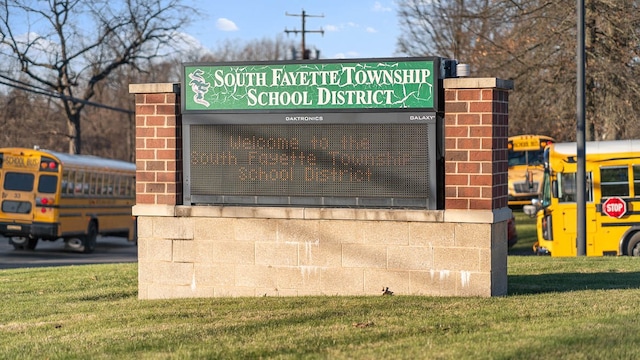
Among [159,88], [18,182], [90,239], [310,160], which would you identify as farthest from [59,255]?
[310,160]

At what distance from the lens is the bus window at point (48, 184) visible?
1081 inches

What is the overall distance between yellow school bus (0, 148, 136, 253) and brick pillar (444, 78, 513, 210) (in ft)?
60.5

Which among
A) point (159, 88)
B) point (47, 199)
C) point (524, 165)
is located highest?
point (159, 88)

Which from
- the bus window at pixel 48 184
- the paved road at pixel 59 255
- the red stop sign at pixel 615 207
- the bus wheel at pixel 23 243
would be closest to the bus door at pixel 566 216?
the red stop sign at pixel 615 207

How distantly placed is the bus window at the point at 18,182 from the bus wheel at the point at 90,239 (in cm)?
256

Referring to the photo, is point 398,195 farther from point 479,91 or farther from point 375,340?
point 375,340

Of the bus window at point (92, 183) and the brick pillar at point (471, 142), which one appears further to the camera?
the bus window at point (92, 183)

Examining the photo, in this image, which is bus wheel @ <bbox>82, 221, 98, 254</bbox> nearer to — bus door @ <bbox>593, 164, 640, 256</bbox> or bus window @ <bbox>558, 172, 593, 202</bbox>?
bus window @ <bbox>558, 172, 593, 202</bbox>

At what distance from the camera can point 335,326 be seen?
8.93m

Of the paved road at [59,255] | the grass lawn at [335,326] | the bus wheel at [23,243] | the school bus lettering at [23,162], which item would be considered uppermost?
the school bus lettering at [23,162]

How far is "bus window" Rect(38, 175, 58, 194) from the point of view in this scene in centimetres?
2747

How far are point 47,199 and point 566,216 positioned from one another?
13.7 metres

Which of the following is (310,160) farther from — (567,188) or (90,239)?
(90,239)

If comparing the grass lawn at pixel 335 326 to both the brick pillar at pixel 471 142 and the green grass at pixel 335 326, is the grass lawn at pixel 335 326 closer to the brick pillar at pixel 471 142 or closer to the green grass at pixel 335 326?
the green grass at pixel 335 326
